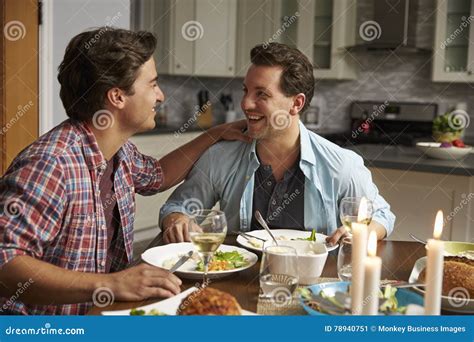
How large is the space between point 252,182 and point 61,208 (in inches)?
24.8

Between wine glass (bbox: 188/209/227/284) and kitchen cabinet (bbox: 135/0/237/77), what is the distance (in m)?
3.07

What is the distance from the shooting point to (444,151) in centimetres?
255

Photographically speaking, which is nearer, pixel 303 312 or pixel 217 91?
pixel 303 312

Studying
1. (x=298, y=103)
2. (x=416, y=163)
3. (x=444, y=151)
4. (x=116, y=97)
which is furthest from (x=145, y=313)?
(x=444, y=151)

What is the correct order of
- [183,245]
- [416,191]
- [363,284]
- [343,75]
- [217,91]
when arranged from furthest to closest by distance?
[217,91], [343,75], [416,191], [183,245], [363,284]

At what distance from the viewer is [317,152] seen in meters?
1.73

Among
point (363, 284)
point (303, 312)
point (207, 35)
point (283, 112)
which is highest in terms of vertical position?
point (207, 35)

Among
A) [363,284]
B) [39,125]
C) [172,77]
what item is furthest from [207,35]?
[363,284]

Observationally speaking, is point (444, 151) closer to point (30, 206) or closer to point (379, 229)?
point (379, 229)

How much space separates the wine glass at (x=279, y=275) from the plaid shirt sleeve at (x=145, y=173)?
0.67m

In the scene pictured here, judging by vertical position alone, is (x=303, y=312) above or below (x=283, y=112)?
below

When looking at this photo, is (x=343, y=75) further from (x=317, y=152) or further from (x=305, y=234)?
(x=305, y=234)

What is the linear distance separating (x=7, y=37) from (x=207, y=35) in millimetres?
2107

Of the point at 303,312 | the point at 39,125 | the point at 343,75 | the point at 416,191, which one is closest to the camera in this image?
the point at 303,312
